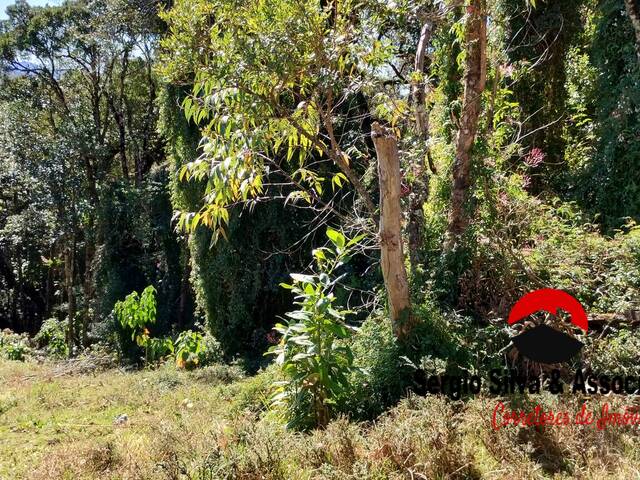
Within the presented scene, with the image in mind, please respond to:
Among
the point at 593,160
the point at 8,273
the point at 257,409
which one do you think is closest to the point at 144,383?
the point at 257,409

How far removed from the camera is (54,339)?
41.3 feet

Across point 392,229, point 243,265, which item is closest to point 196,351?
point 243,265

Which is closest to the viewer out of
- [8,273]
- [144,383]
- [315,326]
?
[315,326]

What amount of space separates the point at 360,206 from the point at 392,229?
2.55 metres

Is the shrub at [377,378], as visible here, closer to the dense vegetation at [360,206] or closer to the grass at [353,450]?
the dense vegetation at [360,206]

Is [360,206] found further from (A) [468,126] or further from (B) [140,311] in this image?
(B) [140,311]

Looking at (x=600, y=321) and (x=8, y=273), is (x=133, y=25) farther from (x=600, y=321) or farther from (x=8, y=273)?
(x=600, y=321)

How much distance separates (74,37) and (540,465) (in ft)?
44.2

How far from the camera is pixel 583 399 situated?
10.6 feet

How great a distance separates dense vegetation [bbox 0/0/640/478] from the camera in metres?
3.58

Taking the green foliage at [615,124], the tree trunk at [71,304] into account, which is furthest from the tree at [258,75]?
the tree trunk at [71,304]

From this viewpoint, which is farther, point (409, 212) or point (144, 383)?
point (144, 383)
